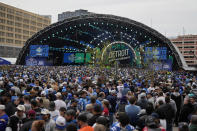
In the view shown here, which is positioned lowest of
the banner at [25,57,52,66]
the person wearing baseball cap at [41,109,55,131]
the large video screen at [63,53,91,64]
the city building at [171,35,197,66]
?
the person wearing baseball cap at [41,109,55,131]

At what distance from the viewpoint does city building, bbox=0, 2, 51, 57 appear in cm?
8075

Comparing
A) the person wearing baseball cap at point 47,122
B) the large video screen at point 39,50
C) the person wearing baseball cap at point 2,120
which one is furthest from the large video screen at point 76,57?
the person wearing baseball cap at point 47,122

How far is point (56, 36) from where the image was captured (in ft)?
156

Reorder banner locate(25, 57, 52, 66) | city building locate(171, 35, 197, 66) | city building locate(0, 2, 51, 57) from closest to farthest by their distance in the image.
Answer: banner locate(25, 57, 52, 66)
city building locate(0, 2, 51, 57)
city building locate(171, 35, 197, 66)

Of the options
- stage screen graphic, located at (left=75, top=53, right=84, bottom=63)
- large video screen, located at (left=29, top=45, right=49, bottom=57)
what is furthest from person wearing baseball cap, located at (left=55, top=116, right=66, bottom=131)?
stage screen graphic, located at (left=75, top=53, right=84, bottom=63)

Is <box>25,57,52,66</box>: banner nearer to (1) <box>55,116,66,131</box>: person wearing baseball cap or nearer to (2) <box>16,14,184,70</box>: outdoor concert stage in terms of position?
(2) <box>16,14,184,70</box>: outdoor concert stage

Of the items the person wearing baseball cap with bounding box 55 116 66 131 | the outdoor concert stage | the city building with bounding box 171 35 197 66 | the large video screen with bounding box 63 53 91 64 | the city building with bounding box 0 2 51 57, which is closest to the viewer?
the person wearing baseball cap with bounding box 55 116 66 131

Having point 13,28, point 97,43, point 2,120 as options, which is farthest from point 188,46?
point 2,120

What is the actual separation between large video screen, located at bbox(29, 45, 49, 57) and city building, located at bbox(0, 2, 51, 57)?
3538 centimetres

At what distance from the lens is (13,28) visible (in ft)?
282

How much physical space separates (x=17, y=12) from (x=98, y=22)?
54697 millimetres

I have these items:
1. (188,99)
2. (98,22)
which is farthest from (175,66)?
(188,99)

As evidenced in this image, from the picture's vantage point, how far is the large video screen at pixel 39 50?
47.2 m

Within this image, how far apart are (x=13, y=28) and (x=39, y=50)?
43.4m
